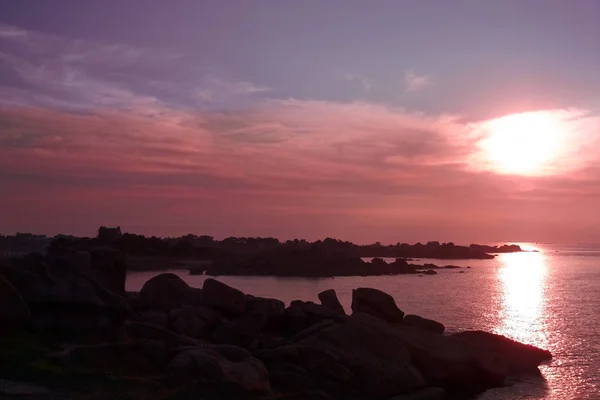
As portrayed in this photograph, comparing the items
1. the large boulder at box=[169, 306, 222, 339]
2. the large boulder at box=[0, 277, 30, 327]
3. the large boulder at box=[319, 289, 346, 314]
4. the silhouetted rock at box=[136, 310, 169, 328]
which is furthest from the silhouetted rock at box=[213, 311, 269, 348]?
the large boulder at box=[0, 277, 30, 327]

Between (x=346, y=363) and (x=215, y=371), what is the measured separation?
7.57 meters

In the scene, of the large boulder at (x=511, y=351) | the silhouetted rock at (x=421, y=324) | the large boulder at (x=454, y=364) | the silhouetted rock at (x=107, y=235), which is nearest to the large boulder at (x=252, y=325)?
the large boulder at (x=454, y=364)

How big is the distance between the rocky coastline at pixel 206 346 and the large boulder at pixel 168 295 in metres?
0.07

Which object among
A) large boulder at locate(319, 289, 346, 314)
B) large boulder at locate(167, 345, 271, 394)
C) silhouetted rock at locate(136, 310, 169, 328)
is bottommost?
large boulder at locate(167, 345, 271, 394)

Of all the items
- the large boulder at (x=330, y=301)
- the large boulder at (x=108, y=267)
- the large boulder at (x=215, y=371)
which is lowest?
the large boulder at (x=215, y=371)

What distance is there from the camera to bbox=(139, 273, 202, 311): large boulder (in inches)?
1464

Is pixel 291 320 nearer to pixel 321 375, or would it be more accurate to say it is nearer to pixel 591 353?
pixel 321 375

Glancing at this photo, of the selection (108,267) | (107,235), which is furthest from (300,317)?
(107,235)

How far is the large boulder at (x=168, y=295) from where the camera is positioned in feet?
122

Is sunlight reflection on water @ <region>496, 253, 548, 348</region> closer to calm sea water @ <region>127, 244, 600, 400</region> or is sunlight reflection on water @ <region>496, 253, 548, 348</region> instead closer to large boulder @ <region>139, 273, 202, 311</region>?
calm sea water @ <region>127, 244, 600, 400</region>

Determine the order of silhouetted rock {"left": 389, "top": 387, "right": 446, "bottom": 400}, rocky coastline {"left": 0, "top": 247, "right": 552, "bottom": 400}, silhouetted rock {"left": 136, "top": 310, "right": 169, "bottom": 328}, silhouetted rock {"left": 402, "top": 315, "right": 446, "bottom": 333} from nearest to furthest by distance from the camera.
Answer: rocky coastline {"left": 0, "top": 247, "right": 552, "bottom": 400} < silhouetted rock {"left": 389, "top": 387, "right": 446, "bottom": 400} < silhouetted rock {"left": 136, "top": 310, "right": 169, "bottom": 328} < silhouetted rock {"left": 402, "top": 315, "right": 446, "bottom": 333}

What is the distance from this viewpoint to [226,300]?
34.9 meters

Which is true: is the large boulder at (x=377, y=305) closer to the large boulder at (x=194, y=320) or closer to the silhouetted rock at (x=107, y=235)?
the large boulder at (x=194, y=320)

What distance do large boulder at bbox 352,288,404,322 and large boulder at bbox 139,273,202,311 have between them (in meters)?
10.2
